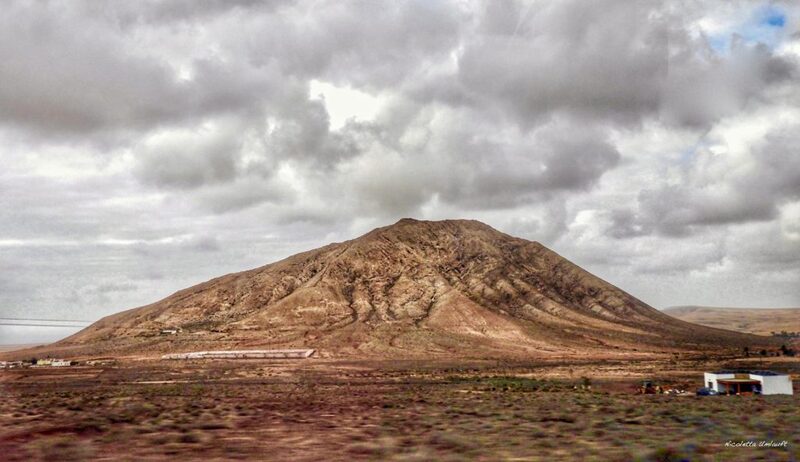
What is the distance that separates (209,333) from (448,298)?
62465 millimetres

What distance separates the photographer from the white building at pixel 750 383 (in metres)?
50.5

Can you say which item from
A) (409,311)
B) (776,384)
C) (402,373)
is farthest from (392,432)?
(409,311)

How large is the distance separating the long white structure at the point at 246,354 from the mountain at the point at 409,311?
6.59 m

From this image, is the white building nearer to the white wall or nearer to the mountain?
the white wall

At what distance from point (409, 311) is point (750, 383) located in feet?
354

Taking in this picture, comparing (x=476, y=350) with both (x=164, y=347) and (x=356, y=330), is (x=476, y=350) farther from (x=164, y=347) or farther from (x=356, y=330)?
(x=164, y=347)

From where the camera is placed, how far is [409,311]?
516 feet

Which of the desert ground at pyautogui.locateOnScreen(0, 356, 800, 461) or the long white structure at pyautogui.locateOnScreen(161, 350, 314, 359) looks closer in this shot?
the desert ground at pyautogui.locateOnScreen(0, 356, 800, 461)

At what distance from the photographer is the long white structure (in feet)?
363

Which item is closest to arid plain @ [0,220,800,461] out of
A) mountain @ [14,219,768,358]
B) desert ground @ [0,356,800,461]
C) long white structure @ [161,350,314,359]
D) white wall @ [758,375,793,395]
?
desert ground @ [0,356,800,461]

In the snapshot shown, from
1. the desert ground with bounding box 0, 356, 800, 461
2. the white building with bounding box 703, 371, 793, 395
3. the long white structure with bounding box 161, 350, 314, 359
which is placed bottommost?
the white building with bounding box 703, 371, 793, 395

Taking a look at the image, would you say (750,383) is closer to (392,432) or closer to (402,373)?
(402,373)

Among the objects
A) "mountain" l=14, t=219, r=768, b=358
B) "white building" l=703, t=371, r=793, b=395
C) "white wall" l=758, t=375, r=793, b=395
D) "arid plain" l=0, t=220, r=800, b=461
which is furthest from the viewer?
"mountain" l=14, t=219, r=768, b=358

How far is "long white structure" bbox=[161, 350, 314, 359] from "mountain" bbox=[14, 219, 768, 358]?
6.59 m
